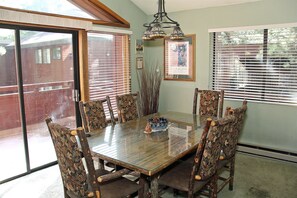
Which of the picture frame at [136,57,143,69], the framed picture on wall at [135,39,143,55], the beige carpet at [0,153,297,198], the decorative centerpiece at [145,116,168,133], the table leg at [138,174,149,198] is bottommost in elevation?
the beige carpet at [0,153,297,198]

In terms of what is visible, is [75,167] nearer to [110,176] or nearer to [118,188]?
[110,176]

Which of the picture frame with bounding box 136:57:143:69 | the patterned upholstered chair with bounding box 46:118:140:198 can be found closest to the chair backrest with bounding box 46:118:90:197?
the patterned upholstered chair with bounding box 46:118:140:198

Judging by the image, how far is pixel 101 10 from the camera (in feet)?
14.2

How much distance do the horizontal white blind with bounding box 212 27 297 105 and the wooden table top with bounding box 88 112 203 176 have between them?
1572 millimetres

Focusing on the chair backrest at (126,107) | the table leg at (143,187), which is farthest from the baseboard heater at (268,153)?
the table leg at (143,187)

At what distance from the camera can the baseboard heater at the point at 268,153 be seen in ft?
12.8

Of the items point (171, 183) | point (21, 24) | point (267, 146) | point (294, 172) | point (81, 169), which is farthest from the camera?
point (267, 146)

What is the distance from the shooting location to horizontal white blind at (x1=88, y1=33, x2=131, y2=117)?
14.3ft

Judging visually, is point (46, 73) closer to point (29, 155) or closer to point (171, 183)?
point (29, 155)

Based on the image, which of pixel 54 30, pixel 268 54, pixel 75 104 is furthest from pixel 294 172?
pixel 54 30

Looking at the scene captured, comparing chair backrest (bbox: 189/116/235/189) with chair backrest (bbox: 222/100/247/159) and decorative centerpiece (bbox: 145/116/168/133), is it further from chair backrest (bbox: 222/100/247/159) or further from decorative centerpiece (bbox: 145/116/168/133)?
decorative centerpiece (bbox: 145/116/168/133)

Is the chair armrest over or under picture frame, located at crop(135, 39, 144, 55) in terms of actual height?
under

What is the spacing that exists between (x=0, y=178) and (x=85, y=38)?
230 centimetres

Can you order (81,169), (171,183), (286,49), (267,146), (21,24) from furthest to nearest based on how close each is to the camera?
(267,146)
(286,49)
(21,24)
(171,183)
(81,169)
